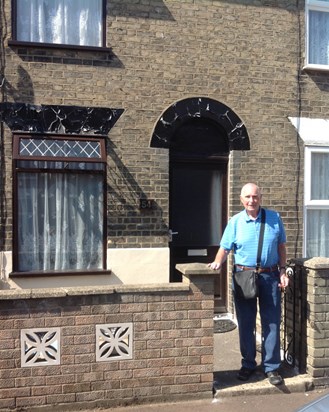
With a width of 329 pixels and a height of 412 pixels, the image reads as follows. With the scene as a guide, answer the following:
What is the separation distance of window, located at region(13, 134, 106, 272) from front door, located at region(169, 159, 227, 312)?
3.53 ft

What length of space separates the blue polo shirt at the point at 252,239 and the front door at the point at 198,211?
7.54ft

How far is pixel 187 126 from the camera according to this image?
6.48m

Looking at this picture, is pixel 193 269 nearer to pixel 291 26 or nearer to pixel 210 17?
pixel 210 17

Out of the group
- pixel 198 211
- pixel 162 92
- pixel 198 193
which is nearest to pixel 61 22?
pixel 162 92

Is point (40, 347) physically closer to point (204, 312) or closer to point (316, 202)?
point (204, 312)

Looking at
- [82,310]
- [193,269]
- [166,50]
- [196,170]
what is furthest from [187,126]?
[82,310]

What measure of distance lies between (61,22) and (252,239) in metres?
3.90

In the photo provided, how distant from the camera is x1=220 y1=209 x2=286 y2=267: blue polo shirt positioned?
4.16 meters

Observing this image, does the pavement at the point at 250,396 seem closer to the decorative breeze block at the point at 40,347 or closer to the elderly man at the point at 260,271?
the elderly man at the point at 260,271

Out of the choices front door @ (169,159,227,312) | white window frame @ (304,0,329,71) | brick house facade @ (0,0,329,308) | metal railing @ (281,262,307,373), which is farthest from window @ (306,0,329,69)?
→ metal railing @ (281,262,307,373)

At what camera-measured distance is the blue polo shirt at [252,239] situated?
4.16 m

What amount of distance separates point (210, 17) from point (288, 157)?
221cm

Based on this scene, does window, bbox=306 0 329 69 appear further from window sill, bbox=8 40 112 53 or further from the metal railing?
the metal railing

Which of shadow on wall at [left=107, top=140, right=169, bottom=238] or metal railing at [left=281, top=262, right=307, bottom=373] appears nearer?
metal railing at [left=281, top=262, right=307, bottom=373]
